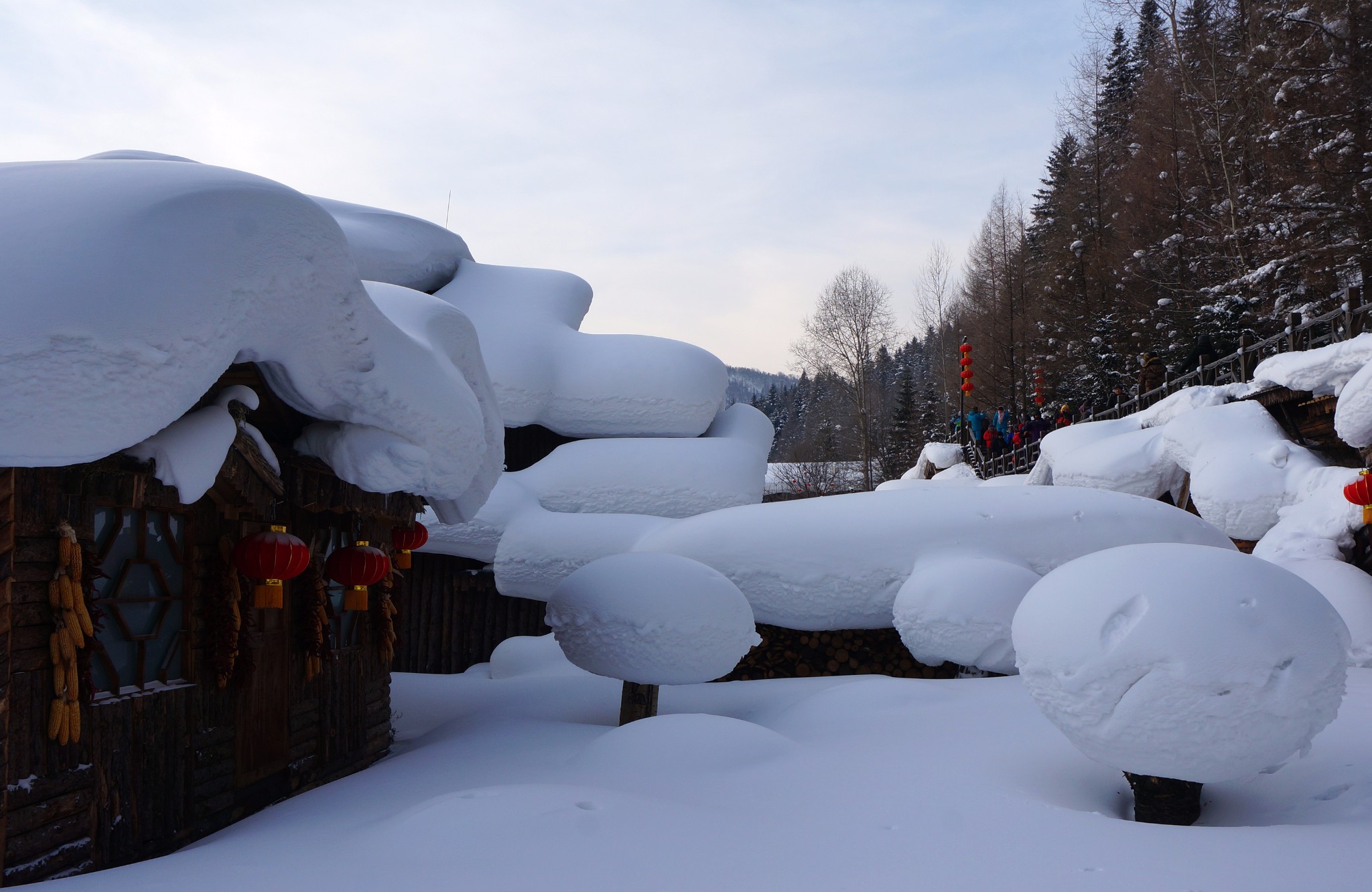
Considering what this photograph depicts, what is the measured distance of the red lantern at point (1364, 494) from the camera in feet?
24.9

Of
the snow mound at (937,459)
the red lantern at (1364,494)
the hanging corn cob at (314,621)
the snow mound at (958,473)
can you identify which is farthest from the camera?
the snow mound at (937,459)

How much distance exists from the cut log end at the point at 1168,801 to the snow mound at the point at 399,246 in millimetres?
10680

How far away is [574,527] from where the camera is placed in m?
11.1

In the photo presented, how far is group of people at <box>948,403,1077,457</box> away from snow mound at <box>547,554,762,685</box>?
47.7 feet

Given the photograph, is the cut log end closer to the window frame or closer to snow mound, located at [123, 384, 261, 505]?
snow mound, located at [123, 384, 261, 505]

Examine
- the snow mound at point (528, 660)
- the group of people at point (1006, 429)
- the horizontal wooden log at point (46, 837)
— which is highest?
the group of people at point (1006, 429)

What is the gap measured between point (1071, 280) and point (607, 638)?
24061 millimetres

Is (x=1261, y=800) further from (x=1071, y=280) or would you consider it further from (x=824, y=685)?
(x=1071, y=280)

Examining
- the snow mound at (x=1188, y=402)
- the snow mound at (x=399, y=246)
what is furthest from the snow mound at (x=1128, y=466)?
the snow mound at (x=399, y=246)

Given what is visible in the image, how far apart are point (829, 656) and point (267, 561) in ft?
19.1

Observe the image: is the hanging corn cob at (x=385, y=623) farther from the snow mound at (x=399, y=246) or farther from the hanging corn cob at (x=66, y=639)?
the snow mound at (x=399, y=246)

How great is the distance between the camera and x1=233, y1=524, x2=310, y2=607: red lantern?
16.7 ft

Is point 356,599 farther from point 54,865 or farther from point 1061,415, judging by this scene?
point 1061,415

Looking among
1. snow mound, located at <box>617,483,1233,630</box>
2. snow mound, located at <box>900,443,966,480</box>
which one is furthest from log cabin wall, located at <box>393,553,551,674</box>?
snow mound, located at <box>900,443,966,480</box>
